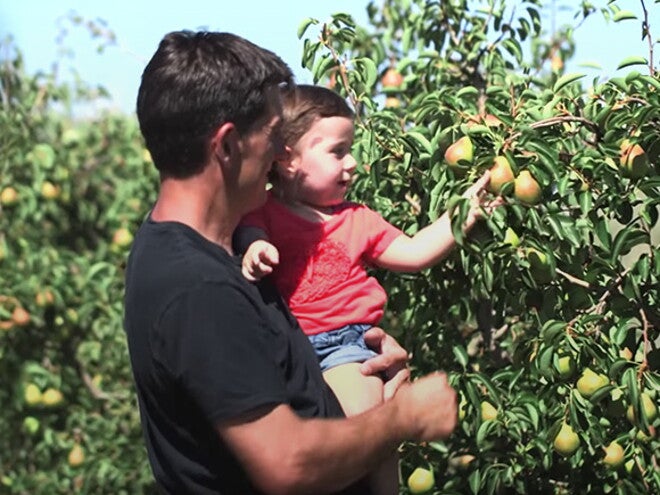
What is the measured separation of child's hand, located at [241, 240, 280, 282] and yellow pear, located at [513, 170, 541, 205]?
0.60 m

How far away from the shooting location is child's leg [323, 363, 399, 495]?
8.84ft

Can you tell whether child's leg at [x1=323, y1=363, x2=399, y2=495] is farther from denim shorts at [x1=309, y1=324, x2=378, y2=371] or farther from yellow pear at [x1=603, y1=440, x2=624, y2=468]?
yellow pear at [x1=603, y1=440, x2=624, y2=468]

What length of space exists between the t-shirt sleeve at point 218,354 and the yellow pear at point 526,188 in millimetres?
895

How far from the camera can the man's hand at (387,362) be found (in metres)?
2.84

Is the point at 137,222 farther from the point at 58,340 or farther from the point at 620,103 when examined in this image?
the point at 620,103

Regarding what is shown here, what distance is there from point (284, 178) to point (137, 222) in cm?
254

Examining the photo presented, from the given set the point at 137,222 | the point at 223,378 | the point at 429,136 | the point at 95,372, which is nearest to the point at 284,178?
the point at 429,136

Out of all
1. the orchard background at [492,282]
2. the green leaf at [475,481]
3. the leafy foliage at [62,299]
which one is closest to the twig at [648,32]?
the orchard background at [492,282]

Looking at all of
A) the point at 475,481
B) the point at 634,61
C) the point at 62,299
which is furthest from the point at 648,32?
the point at 62,299

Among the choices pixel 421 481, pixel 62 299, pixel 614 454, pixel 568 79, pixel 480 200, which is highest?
pixel 568 79

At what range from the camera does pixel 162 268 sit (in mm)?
2229

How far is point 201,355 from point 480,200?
0.95 m

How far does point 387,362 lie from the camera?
2859 mm

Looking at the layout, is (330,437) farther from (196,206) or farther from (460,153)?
(460,153)
